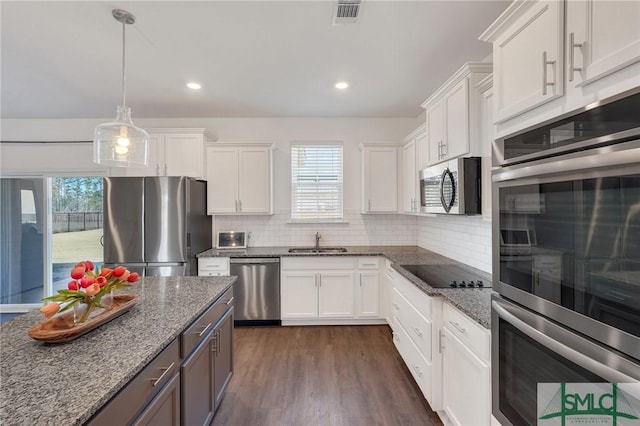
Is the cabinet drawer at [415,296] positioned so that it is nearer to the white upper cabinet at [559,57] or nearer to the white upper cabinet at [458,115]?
the white upper cabinet at [458,115]

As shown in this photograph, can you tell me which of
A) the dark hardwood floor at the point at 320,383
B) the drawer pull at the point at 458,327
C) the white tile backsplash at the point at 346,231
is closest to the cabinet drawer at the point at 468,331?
the drawer pull at the point at 458,327

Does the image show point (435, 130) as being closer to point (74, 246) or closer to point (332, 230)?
point (332, 230)

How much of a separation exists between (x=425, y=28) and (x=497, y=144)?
4.37 ft

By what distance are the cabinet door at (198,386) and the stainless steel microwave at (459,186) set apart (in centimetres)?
191

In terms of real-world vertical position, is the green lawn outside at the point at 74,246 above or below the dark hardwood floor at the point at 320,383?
above

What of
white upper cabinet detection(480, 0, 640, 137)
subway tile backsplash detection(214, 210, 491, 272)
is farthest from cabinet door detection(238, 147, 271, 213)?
white upper cabinet detection(480, 0, 640, 137)

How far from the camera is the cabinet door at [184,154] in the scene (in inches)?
148

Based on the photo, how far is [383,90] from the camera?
323 cm

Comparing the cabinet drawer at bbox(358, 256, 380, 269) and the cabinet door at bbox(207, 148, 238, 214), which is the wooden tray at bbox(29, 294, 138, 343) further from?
the cabinet drawer at bbox(358, 256, 380, 269)

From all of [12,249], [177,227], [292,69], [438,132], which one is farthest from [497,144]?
[12,249]

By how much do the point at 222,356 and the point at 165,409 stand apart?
2.73 ft

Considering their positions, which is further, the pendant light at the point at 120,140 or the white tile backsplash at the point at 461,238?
the white tile backsplash at the point at 461,238

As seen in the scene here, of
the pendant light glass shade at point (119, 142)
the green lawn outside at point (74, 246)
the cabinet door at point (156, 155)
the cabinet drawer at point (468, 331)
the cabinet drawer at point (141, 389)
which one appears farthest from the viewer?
the green lawn outside at point (74, 246)

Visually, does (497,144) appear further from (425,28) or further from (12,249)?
(12,249)
